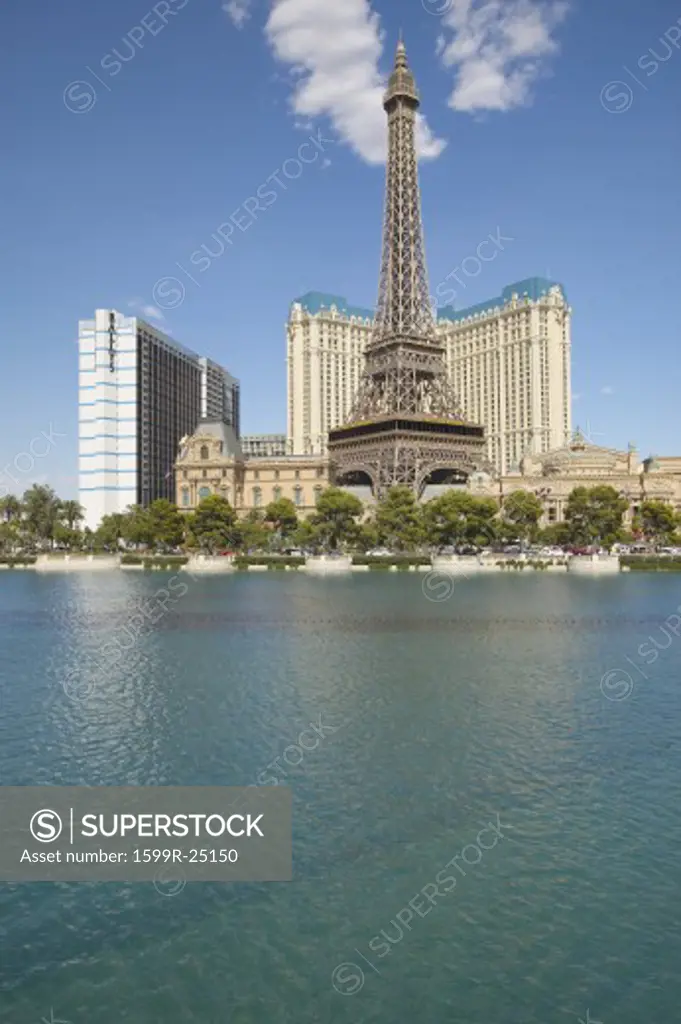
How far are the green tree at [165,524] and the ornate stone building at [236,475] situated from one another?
41.1m

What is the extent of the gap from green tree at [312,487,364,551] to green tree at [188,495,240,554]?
1310 centimetres

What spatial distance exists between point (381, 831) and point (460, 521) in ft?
298

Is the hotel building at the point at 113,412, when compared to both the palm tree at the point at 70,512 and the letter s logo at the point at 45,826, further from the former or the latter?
the letter s logo at the point at 45,826

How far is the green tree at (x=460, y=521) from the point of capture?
107m

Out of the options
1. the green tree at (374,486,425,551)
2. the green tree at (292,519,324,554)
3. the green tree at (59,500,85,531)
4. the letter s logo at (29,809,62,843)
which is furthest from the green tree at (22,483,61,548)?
the letter s logo at (29,809,62,843)

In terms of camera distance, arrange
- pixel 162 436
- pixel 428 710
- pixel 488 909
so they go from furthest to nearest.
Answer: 1. pixel 162 436
2. pixel 428 710
3. pixel 488 909

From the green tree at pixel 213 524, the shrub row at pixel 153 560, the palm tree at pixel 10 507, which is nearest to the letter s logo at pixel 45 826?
the shrub row at pixel 153 560

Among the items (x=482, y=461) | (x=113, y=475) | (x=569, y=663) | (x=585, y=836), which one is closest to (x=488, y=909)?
(x=585, y=836)

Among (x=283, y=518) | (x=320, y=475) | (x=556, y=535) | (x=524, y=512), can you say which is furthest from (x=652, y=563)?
(x=320, y=475)

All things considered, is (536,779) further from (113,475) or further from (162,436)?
(162,436)

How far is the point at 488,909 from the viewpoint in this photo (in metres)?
15.2

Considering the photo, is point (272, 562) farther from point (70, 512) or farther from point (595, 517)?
point (70, 512)

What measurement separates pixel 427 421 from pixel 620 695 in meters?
110

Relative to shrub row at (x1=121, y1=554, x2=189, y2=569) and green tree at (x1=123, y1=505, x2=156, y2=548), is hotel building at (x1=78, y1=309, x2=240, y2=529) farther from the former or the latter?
Answer: shrub row at (x1=121, y1=554, x2=189, y2=569)
